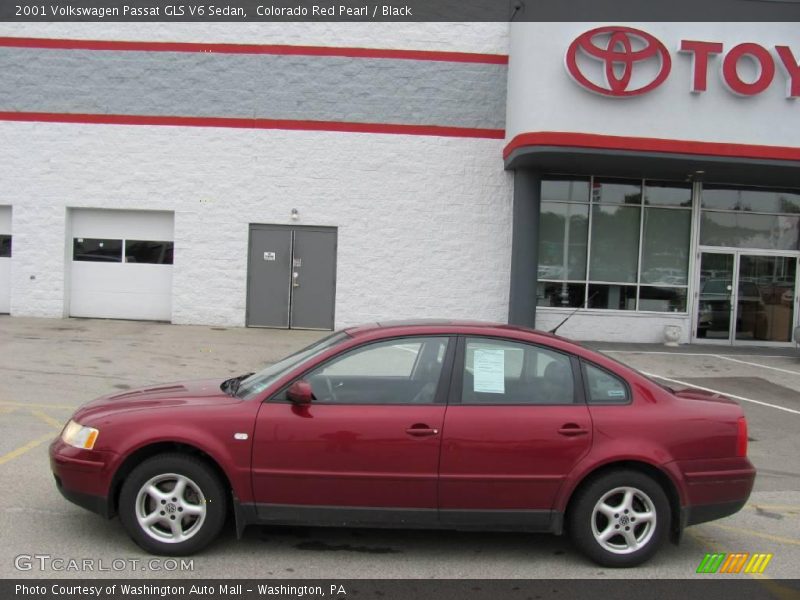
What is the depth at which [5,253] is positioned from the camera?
51.1 feet

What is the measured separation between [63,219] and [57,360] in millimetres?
5571

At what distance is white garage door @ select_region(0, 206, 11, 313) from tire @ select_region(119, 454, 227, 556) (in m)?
13.6

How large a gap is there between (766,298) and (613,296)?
3631 millimetres

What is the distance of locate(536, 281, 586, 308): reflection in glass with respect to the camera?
15.5 m

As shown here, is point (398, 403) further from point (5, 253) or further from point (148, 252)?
point (5, 253)

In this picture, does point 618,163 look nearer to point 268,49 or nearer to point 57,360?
point 268,49

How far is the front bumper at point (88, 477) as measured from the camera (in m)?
4.09

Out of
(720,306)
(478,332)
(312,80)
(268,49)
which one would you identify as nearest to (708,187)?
(720,306)

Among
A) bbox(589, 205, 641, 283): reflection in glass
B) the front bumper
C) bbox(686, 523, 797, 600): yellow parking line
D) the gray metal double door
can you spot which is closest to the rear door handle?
the front bumper

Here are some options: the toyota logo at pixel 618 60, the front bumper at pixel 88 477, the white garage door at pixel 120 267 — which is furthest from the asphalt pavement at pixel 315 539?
the toyota logo at pixel 618 60

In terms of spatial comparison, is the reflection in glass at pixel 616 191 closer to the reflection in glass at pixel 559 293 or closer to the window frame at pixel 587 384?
the reflection in glass at pixel 559 293

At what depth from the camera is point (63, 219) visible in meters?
15.2

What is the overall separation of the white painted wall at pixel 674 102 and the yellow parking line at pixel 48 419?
939 centimetres
